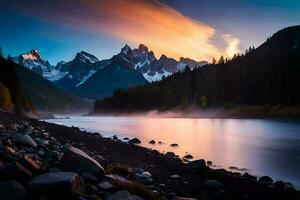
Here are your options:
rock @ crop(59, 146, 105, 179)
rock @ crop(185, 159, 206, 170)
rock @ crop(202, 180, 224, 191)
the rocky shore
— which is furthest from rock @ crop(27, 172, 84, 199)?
rock @ crop(185, 159, 206, 170)

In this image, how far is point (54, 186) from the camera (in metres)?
8.76

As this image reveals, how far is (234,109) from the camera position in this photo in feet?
414

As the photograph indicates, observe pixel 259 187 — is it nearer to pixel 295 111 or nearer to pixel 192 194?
pixel 192 194

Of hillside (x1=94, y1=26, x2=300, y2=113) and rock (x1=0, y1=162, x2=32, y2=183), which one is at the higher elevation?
hillside (x1=94, y1=26, x2=300, y2=113)

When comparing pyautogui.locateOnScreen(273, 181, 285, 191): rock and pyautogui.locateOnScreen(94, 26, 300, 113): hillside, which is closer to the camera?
pyautogui.locateOnScreen(273, 181, 285, 191): rock

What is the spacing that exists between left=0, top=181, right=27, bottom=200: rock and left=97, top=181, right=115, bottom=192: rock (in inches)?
112

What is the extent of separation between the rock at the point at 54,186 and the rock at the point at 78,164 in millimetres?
2266

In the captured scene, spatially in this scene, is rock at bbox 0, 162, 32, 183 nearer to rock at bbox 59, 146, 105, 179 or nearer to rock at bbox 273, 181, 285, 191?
rock at bbox 59, 146, 105, 179

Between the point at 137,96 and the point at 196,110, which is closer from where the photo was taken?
the point at 196,110

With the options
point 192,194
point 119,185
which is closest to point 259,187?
point 192,194

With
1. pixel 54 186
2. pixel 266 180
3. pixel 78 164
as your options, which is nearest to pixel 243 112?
pixel 266 180

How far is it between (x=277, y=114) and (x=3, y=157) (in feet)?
352

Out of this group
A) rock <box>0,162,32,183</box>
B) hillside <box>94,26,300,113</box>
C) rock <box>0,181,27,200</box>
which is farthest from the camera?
hillside <box>94,26,300,113</box>

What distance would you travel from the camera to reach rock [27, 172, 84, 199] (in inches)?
341
